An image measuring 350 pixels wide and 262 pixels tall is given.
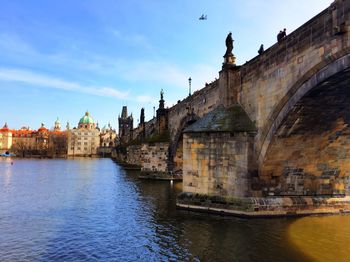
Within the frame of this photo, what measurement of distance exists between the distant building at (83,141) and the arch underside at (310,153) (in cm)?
15033

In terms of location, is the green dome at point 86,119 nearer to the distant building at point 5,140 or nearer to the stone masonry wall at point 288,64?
the distant building at point 5,140

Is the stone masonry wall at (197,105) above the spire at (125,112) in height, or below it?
below

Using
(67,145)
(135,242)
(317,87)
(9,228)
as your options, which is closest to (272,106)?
(317,87)

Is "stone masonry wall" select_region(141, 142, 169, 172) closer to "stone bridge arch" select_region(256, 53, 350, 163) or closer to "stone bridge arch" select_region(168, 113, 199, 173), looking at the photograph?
"stone bridge arch" select_region(168, 113, 199, 173)

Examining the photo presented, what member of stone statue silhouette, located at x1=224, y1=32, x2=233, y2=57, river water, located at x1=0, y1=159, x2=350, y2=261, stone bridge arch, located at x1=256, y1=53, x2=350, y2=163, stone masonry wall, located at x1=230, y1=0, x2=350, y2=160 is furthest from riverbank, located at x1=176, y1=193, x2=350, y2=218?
stone statue silhouette, located at x1=224, y1=32, x2=233, y2=57

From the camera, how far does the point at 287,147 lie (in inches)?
656

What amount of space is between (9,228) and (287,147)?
13660 millimetres

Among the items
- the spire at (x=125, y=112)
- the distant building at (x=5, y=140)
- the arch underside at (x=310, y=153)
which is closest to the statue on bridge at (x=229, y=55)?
the arch underside at (x=310, y=153)

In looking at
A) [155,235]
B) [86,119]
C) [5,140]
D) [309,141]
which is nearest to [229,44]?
[309,141]

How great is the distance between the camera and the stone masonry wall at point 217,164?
→ 57.3ft

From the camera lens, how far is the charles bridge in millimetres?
13230

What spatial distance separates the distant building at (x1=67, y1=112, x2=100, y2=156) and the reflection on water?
152 metres

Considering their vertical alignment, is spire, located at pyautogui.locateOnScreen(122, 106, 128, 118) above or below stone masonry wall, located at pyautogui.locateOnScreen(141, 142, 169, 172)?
above

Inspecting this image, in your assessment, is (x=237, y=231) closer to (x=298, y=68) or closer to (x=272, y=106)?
(x=272, y=106)
